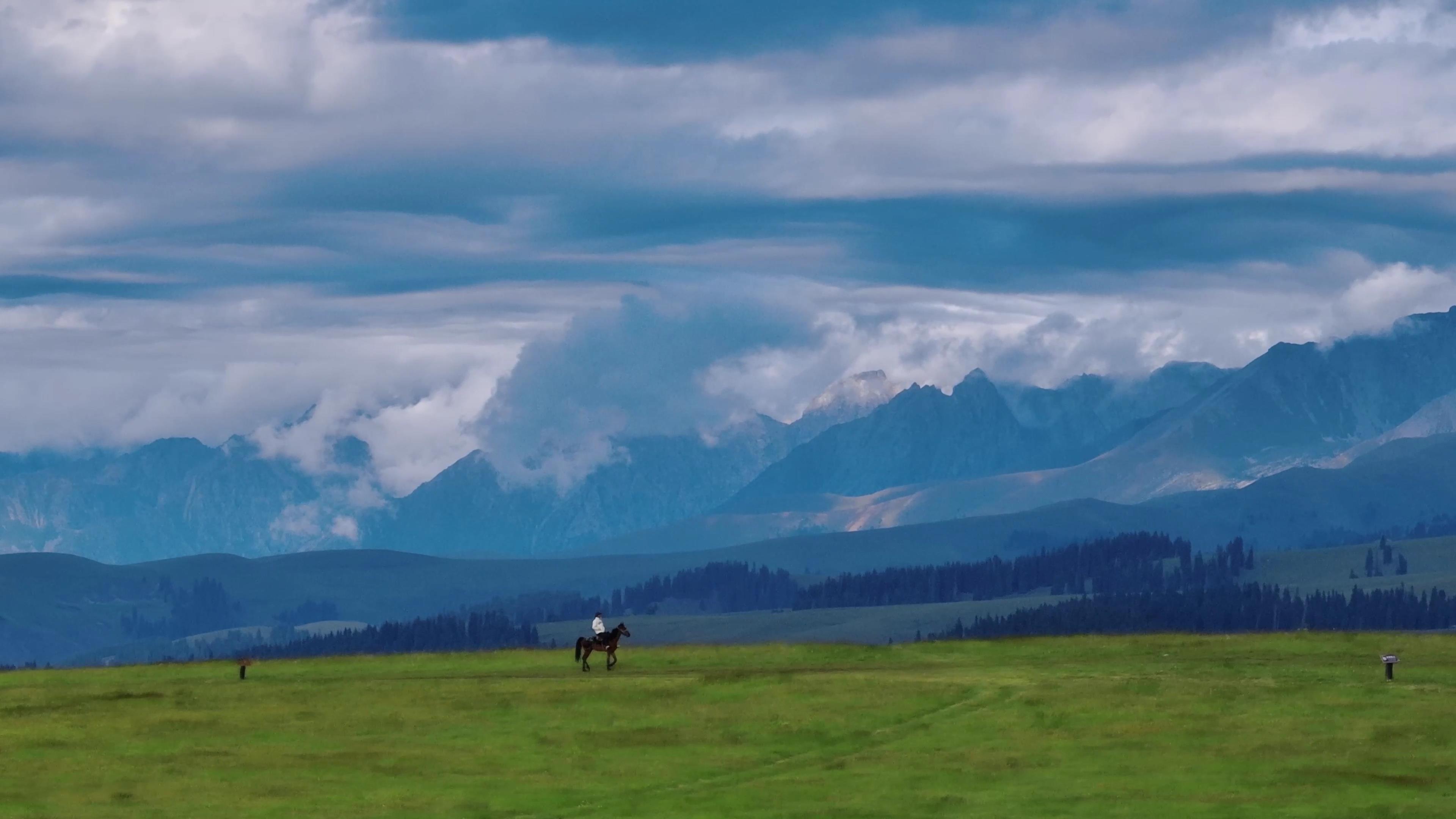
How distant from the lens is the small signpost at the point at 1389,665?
8931cm

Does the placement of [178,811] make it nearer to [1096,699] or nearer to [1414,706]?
[1096,699]

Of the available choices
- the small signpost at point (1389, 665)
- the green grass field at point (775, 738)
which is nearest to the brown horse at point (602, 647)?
the green grass field at point (775, 738)

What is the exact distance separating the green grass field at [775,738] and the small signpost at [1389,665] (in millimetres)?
550

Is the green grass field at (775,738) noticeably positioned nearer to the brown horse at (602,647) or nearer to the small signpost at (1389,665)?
the small signpost at (1389,665)

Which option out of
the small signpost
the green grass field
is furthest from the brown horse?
the small signpost

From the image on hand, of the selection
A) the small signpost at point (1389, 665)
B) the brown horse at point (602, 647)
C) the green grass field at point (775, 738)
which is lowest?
the green grass field at point (775, 738)

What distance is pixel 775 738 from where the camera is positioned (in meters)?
79.8

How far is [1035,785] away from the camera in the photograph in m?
68.7

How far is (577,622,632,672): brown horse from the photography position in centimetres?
10400

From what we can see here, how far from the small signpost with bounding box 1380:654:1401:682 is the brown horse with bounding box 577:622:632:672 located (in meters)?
37.3

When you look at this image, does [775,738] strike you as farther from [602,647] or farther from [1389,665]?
[1389,665]

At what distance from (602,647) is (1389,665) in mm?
39564

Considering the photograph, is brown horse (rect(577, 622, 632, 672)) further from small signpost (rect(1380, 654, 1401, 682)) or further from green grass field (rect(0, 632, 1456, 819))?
small signpost (rect(1380, 654, 1401, 682))

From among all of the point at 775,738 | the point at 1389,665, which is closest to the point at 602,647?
the point at 775,738
